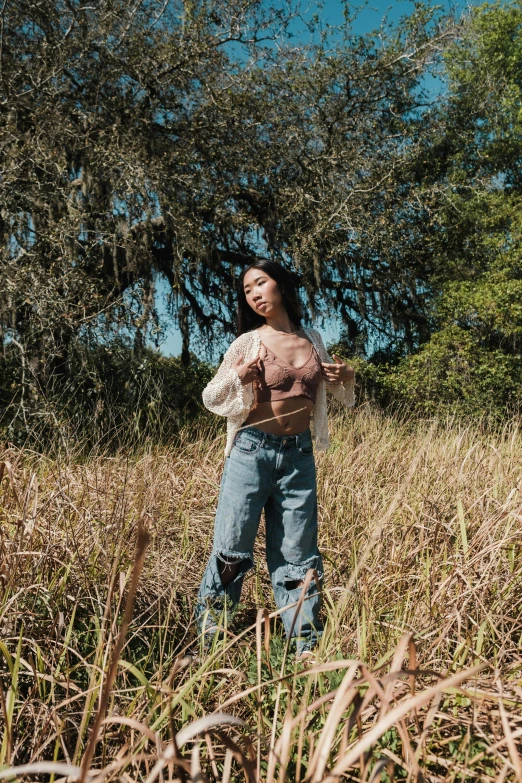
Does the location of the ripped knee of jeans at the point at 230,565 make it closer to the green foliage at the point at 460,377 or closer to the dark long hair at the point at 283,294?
the dark long hair at the point at 283,294

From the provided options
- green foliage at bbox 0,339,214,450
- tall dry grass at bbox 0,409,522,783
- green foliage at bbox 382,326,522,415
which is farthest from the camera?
green foliage at bbox 382,326,522,415

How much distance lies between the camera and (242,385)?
2359mm

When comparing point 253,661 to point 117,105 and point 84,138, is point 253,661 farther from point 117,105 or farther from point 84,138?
point 117,105

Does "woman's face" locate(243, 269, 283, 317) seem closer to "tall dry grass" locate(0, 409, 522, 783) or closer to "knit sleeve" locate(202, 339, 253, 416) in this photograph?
"knit sleeve" locate(202, 339, 253, 416)

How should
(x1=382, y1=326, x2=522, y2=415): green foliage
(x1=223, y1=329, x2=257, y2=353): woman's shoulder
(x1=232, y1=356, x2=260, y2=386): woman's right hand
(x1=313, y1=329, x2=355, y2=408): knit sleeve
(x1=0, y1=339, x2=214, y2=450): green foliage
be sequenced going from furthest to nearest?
(x1=382, y1=326, x2=522, y2=415): green foliage < (x1=0, y1=339, x2=214, y2=450): green foliage < (x1=313, y1=329, x2=355, y2=408): knit sleeve < (x1=223, y1=329, x2=257, y2=353): woman's shoulder < (x1=232, y1=356, x2=260, y2=386): woman's right hand

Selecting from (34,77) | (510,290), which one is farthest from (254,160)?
(510,290)

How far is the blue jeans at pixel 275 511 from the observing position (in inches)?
92.5

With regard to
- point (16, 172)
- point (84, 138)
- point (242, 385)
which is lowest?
point (242, 385)

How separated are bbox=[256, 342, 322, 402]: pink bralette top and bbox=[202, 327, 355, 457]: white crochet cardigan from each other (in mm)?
47

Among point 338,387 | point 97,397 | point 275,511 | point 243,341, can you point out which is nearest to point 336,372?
point 338,387

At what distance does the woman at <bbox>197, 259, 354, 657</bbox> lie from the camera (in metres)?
2.35

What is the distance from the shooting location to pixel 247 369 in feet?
7.66

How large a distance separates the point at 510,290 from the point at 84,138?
5.87 m

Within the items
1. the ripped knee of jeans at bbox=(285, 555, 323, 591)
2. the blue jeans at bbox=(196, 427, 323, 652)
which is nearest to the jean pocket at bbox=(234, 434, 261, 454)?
the blue jeans at bbox=(196, 427, 323, 652)
